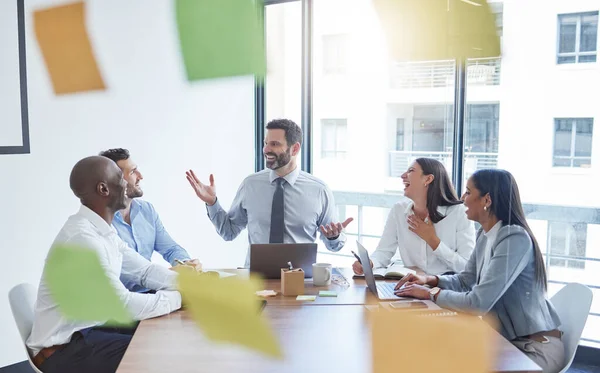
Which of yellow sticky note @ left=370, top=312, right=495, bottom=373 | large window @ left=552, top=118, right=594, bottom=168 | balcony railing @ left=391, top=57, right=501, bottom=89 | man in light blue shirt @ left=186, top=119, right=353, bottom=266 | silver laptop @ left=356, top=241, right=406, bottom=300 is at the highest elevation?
balcony railing @ left=391, top=57, right=501, bottom=89

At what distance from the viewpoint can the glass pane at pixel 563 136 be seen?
0.25 metres

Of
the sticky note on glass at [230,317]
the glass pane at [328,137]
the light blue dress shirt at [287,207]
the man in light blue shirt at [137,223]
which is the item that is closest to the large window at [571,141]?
the glass pane at [328,137]

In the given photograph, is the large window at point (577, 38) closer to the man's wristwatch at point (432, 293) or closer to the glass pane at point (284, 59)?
the glass pane at point (284, 59)

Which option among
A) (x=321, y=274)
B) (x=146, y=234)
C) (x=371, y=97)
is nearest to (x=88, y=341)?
(x=321, y=274)

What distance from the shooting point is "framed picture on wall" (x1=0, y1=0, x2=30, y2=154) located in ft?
6.09

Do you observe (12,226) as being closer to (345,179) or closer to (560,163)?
(345,179)

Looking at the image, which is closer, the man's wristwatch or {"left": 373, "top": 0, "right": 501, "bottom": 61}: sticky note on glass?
{"left": 373, "top": 0, "right": 501, "bottom": 61}: sticky note on glass

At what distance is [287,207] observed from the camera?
233cm

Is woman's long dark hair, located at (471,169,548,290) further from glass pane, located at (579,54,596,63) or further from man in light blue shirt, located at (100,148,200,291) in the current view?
man in light blue shirt, located at (100,148,200,291)

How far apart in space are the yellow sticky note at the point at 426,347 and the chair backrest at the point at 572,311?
1.27 meters

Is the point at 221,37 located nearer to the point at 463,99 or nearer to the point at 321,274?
the point at 463,99

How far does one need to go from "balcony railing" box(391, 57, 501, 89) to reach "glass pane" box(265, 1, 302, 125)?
78mm

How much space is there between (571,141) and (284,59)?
0.70 ft

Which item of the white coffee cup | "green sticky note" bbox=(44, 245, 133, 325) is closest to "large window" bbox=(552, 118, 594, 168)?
"green sticky note" bbox=(44, 245, 133, 325)
